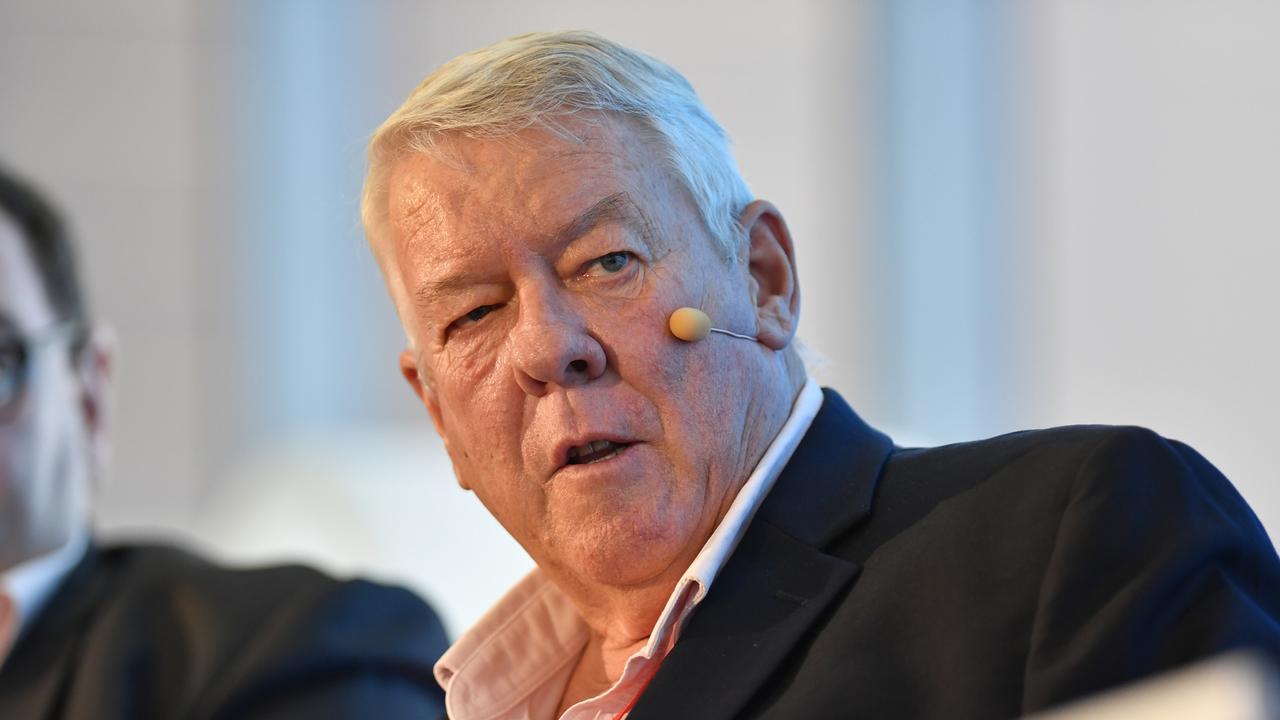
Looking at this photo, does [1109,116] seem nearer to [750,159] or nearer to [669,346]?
[750,159]

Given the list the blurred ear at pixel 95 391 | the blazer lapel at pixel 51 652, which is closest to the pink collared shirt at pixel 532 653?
the blazer lapel at pixel 51 652

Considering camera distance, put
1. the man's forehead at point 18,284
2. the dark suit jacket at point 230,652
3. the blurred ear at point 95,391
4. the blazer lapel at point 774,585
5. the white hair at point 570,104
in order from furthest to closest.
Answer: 1. the blurred ear at point 95,391
2. the man's forehead at point 18,284
3. the dark suit jacket at point 230,652
4. the white hair at point 570,104
5. the blazer lapel at point 774,585

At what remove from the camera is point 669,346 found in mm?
1380

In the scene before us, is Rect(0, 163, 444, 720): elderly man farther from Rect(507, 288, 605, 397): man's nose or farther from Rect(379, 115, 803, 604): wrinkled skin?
Rect(507, 288, 605, 397): man's nose

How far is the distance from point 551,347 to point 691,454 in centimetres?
17


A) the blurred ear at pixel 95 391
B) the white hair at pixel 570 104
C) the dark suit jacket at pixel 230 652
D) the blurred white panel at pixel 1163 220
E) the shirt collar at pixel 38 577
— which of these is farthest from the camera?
the blurred white panel at pixel 1163 220

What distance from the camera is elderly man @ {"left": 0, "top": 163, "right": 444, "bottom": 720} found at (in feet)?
7.14

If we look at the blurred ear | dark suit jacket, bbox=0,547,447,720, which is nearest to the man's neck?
dark suit jacket, bbox=0,547,447,720

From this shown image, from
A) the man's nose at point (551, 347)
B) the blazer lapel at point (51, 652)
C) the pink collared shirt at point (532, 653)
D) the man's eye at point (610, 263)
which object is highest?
the man's eye at point (610, 263)

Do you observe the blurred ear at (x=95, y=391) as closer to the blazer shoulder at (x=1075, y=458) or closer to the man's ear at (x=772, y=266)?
the man's ear at (x=772, y=266)

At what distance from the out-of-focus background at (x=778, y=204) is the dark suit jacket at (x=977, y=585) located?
64.6 inches

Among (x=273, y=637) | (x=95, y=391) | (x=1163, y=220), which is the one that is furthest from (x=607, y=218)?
(x=1163, y=220)

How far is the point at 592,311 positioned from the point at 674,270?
0.31ft

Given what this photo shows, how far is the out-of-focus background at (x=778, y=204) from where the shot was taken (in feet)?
12.7
